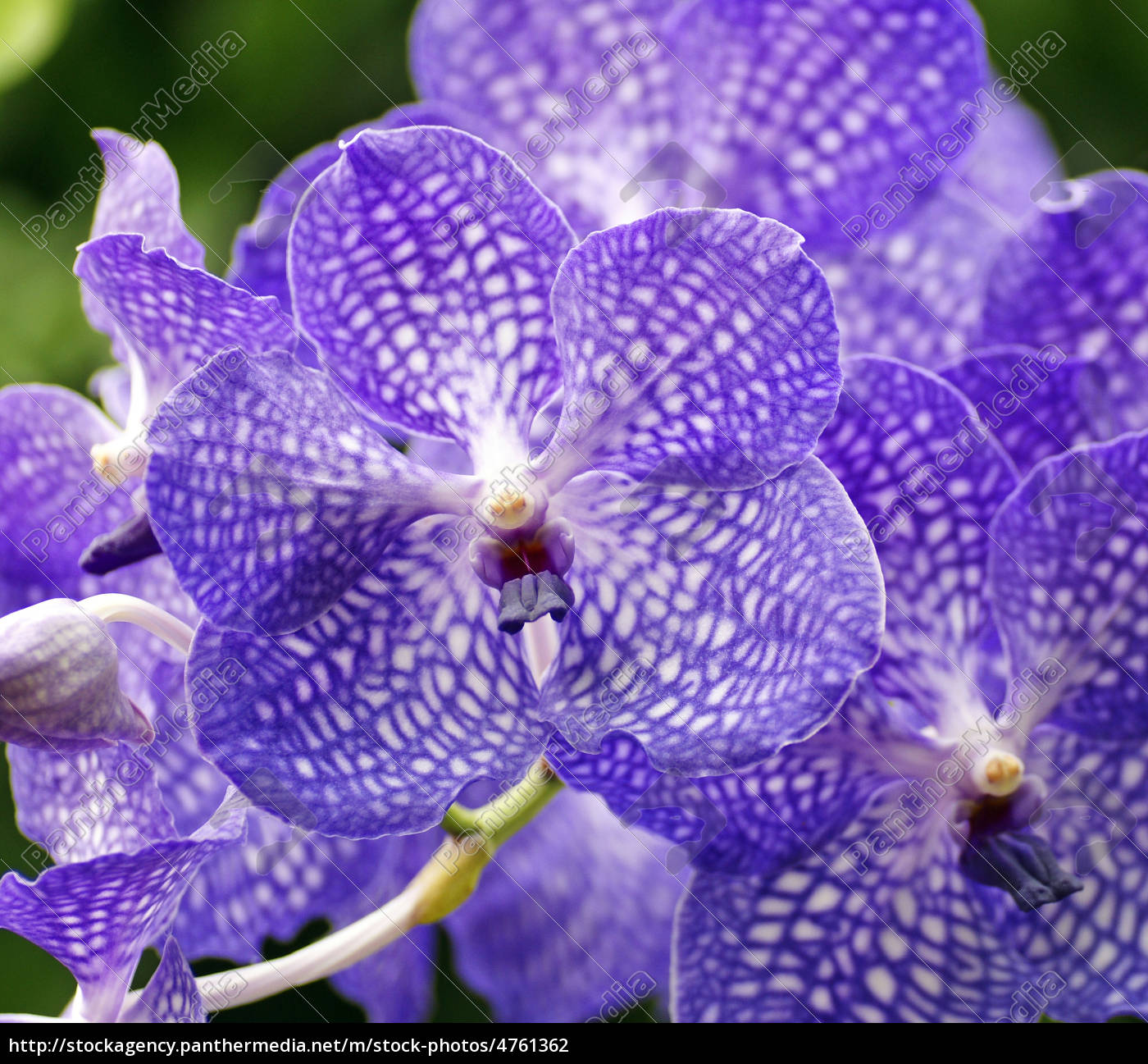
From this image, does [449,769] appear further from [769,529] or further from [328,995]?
[328,995]

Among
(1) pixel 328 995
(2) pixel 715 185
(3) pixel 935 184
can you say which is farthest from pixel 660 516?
(1) pixel 328 995

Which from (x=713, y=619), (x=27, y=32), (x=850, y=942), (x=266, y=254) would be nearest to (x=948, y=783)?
(x=850, y=942)

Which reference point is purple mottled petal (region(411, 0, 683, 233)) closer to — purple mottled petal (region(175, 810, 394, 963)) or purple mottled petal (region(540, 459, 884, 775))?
purple mottled petal (region(540, 459, 884, 775))

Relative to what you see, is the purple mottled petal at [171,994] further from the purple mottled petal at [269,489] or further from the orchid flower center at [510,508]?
the orchid flower center at [510,508]

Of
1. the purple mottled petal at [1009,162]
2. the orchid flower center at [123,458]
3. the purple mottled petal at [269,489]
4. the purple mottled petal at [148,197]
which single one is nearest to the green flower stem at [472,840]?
the purple mottled petal at [269,489]

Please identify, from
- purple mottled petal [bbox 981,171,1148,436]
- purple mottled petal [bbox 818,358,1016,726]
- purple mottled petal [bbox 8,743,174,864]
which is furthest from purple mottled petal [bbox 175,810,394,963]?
purple mottled petal [bbox 981,171,1148,436]
